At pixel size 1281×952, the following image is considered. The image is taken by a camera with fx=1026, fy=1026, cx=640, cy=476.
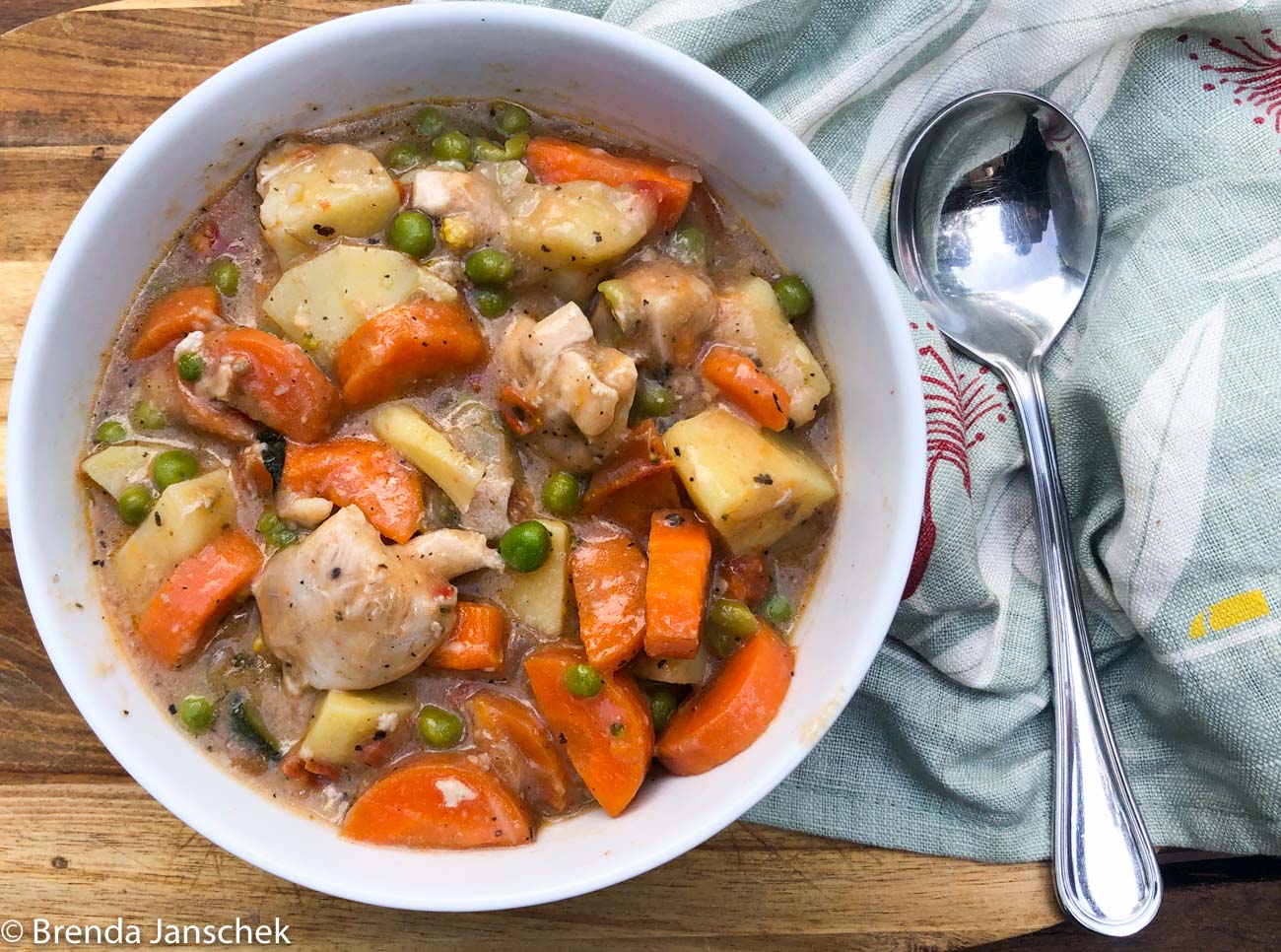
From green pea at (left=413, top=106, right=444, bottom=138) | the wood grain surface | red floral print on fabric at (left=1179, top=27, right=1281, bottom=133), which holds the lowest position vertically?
the wood grain surface

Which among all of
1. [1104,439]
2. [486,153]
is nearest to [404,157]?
[486,153]

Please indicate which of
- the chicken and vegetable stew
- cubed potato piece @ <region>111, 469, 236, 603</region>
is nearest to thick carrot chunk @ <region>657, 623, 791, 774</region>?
the chicken and vegetable stew

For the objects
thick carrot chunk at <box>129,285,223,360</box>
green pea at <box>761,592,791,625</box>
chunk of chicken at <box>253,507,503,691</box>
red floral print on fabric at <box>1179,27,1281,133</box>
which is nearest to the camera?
chunk of chicken at <box>253,507,503,691</box>

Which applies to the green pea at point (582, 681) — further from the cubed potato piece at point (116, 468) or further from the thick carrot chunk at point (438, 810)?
the cubed potato piece at point (116, 468)

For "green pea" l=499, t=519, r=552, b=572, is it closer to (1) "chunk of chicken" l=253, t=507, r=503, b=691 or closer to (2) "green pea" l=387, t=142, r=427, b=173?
(1) "chunk of chicken" l=253, t=507, r=503, b=691

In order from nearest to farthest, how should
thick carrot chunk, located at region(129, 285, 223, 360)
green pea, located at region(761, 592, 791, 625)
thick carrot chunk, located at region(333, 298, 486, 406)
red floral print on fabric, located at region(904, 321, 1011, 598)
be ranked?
1. thick carrot chunk, located at region(333, 298, 486, 406)
2. thick carrot chunk, located at region(129, 285, 223, 360)
3. green pea, located at region(761, 592, 791, 625)
4. red floral print on fabric, located at region(904, 321, 1011, 598)

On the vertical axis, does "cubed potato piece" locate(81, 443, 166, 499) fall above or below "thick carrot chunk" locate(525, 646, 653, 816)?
above

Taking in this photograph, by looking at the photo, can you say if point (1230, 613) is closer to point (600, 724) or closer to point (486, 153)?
point (600, 724)

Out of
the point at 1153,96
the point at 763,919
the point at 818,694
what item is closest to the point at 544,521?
the point at 818,694
